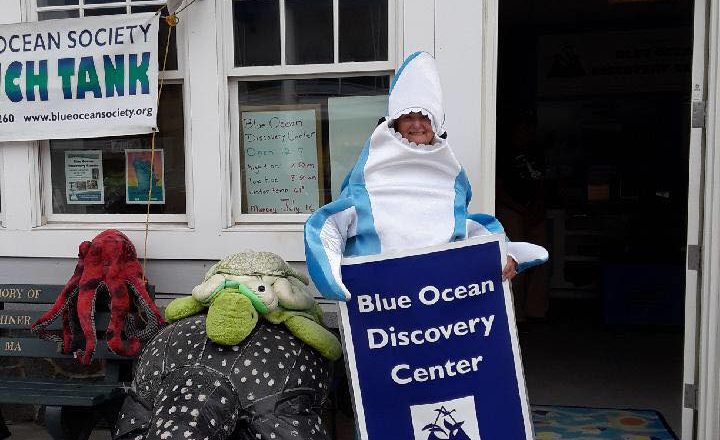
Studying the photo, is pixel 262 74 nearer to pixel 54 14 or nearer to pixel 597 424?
pixel 54 14

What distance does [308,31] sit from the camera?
13.1 feet

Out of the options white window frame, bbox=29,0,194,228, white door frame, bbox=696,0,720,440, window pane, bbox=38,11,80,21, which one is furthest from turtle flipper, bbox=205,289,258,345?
window pane, bbox=38,11,80,21

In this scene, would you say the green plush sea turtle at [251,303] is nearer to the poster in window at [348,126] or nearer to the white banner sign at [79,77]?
the poster in window at [348,126]

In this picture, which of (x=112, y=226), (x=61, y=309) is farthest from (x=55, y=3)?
(x=61, y=309)

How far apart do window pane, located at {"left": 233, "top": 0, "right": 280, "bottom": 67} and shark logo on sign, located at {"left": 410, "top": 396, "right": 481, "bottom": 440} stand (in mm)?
2188

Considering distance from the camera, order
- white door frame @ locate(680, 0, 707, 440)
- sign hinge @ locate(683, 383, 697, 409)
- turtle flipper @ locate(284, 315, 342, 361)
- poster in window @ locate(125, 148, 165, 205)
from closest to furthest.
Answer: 1. turtle flipper @ locate(284, 315, 342, 361)
2. white door frame @ locate(680, 0, 707, 440)
3. sign hinge @ locate(683, 383, 697, 409)
4. poster in window @ locate(125, 148, 165, 205)

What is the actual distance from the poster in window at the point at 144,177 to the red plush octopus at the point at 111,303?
0.40 meters

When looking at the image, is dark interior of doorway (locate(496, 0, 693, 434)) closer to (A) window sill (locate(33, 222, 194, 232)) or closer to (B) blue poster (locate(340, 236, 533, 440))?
(A) window sill (locate(33, 222, 194, 232))

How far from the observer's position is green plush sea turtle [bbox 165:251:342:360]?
304cm

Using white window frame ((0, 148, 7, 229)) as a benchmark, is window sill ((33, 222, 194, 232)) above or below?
below

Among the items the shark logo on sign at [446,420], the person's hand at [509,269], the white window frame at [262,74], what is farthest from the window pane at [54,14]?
the shark logo on sign at [446,420]

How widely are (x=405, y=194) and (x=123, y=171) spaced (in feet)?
7.07

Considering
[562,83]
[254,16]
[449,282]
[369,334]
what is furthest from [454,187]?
[562,83]

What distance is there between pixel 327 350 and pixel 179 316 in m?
0.73
